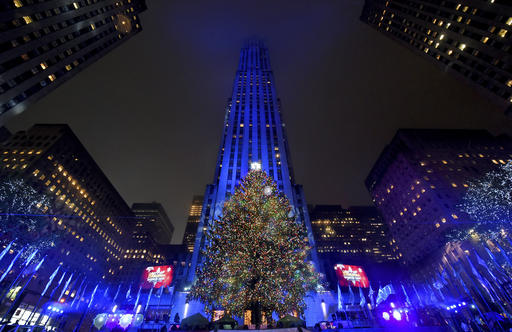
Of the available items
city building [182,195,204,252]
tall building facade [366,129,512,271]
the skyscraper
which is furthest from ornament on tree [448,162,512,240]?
city building [182,195,204,252]

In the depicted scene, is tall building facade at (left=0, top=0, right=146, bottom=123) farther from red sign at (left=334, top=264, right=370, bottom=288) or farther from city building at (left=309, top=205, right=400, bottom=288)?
city building at (left=309, top=205, right=400, bottom=288)

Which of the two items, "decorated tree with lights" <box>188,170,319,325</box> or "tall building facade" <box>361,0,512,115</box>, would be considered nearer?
"decorated tree with lights" <box>188,170,319,325</box>

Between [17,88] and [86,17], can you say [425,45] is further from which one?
[17,88]

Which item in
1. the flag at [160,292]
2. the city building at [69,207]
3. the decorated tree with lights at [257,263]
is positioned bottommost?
the decorated tree with lights at [257,263]

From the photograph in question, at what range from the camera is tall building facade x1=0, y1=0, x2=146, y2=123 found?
32.8 metres

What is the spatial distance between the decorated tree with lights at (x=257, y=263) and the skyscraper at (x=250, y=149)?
1196 centimetres

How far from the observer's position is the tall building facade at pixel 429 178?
57.3 m

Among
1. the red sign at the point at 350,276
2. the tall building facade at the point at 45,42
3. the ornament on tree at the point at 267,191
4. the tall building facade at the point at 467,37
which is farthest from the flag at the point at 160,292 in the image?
the tall building facade at the point at 467,37

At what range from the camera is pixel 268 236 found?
16.1 meters

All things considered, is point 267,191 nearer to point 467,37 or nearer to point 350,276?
point 350,276

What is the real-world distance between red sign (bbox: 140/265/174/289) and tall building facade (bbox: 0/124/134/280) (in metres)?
26.7

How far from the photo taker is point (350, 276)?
44781 mm

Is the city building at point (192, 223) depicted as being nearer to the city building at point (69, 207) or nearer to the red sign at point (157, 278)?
the city building at point (69, 207)

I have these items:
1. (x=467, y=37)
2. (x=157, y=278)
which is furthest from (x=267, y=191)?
(x=467, y=37)
